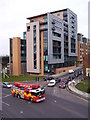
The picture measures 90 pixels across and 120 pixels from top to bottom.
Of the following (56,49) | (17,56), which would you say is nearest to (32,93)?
(17,56)

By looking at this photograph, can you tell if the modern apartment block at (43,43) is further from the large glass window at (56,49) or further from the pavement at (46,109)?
the pavement at (46,109)

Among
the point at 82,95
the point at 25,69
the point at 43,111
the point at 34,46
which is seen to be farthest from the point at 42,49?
the point at 43,111

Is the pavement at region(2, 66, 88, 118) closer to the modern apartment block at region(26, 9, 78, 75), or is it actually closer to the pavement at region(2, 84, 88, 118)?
the pavement at region(2, 84, 88, 118)

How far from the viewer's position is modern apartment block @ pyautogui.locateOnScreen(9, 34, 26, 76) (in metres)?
58.8

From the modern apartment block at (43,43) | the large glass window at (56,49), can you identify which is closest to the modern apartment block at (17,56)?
the modern apartment block at (43,43)

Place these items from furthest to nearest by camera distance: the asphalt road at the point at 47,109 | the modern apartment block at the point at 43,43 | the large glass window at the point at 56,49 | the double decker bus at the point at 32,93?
the large glass window at the point at 56,49, the modern apartment block at the point at 43,43, the double decker bus at the point at 32,93, the asphalt road at the point at 47,109

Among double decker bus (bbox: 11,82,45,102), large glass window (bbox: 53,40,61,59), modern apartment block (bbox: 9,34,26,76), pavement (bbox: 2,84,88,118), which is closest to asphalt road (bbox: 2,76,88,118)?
pavement (bbox: 2,84,88,118)

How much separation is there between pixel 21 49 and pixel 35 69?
455 inches

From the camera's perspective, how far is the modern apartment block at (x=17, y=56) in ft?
193

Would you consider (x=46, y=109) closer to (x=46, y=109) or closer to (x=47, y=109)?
(x=46, y=109)

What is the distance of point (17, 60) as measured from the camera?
58625 millimetres

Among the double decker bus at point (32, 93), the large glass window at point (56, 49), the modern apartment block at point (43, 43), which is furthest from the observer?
the large glass window at point (56, 49)

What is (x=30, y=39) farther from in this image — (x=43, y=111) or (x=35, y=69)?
(x=43, y=111)

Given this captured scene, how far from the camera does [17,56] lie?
5872cm
